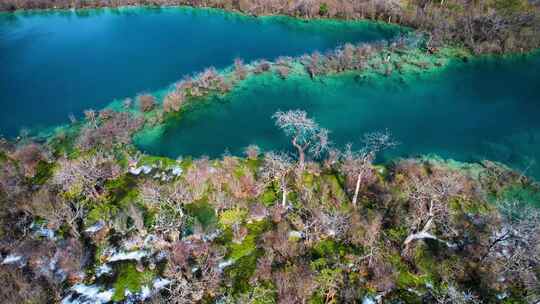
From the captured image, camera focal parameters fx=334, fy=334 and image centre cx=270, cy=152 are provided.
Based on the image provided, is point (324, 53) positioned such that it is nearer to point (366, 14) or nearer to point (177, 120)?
point (366, 14)

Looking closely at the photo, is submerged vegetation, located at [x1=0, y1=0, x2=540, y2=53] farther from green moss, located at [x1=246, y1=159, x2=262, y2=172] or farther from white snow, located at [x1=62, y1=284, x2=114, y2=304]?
white snow, located at [x1=62, y1=284, x2=114, y2=304]

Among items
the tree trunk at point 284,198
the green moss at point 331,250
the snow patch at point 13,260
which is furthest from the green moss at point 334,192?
the snow patch at point 13,260

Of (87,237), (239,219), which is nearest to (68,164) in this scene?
(87,237)

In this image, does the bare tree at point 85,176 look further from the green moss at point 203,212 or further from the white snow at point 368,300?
the white snow at point 368,300

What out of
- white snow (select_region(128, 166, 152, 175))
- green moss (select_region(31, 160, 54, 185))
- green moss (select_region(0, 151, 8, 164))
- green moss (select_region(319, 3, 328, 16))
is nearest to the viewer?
green moss (select_region(31, 160, 54, 185))

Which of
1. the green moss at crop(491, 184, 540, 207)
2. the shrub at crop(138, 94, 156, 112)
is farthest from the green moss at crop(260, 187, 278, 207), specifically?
the shrub at crop(138, 94, 156, 112)

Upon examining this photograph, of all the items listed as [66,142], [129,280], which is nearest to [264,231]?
[129,280]
